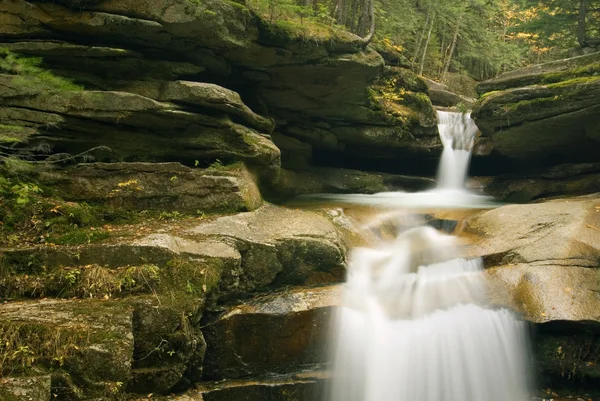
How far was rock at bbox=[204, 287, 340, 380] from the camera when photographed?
639cm

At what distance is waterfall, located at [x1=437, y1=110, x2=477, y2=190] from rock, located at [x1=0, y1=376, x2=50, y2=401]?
531 inches

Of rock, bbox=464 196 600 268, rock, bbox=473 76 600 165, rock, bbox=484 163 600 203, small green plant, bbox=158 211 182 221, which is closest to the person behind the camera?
rock, bbox=464 196 600 268

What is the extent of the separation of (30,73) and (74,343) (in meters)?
5.27

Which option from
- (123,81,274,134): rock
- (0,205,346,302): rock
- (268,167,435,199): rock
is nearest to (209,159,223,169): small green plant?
(123,81,274,134): rock

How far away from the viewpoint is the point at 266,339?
6.47 m

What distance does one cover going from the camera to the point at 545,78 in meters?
12.4

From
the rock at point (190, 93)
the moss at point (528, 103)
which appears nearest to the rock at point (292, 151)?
the rock at point (190, 93)

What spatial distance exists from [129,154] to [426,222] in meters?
6.74

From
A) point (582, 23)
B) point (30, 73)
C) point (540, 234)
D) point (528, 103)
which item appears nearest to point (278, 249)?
point (540, 234)

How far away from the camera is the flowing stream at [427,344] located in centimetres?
640

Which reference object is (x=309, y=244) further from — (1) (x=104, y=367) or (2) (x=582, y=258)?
(2) (x=582, y=258)

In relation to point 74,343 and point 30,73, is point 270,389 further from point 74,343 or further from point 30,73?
point 30,73

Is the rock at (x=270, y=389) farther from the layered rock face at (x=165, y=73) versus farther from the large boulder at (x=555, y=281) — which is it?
the layered rock face at (x=165, y=73)

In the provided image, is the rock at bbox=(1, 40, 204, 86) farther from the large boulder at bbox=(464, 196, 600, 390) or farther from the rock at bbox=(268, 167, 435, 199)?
the large boulder at bbox=(464, 196, 600, 390)
